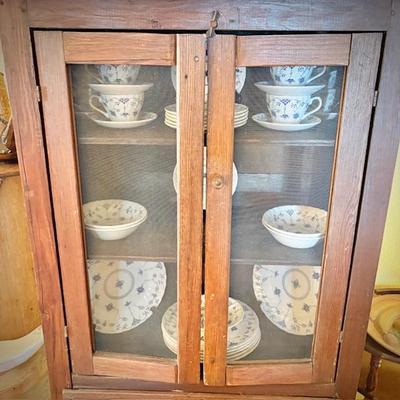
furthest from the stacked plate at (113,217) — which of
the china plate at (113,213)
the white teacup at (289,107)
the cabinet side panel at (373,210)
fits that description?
the cabinet side panel at (373,210)

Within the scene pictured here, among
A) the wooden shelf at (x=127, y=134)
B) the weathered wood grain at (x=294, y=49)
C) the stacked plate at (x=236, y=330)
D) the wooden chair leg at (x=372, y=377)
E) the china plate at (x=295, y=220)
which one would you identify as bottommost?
the wooden chair leg at (x=372, y=377)

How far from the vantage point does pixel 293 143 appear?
84 cm

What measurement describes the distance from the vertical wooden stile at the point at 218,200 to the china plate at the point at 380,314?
471 millimetres

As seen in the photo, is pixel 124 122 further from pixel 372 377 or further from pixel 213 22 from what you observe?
pixel 372 377

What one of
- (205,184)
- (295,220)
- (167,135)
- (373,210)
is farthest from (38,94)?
(373,210)

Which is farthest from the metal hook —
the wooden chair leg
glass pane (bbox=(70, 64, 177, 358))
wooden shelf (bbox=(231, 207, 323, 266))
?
the wooden chair leg

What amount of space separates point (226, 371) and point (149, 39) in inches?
28.3

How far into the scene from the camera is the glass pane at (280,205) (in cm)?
80

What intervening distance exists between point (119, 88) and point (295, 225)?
459 mm

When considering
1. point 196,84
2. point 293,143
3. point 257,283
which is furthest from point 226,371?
point 196,84

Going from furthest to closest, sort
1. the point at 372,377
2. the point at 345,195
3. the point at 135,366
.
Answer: the point at 372,377
the point at 135,366
the point at 345,195

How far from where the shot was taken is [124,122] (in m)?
0.85

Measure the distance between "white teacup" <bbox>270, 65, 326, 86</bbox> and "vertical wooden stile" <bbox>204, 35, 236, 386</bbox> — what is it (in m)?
0.09

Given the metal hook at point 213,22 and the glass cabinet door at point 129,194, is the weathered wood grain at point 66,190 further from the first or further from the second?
the metal hook at point 213,22
